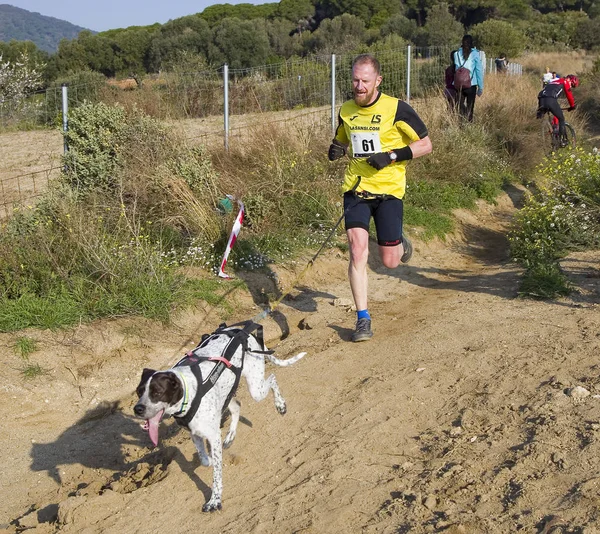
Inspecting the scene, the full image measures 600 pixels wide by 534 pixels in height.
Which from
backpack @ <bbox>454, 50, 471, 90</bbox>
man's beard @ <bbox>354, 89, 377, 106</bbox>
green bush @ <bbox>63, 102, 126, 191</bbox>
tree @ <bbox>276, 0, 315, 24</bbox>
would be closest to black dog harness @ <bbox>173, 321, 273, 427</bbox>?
man's beard @ <bbox>354, 89, 377, 106</bbox>

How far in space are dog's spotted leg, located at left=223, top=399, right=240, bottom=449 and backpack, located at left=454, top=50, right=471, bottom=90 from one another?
9627 millimetres

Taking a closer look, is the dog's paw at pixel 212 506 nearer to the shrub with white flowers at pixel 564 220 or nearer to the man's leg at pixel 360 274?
the man's leg at pixel 360 274

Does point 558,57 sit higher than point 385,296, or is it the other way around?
point 558,57

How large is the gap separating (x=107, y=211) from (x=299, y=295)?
238 cm

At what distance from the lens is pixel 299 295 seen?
800 cm

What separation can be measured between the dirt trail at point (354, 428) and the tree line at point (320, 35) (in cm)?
2185

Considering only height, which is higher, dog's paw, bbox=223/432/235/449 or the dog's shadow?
dog's paw, bbox=223/432/235/449

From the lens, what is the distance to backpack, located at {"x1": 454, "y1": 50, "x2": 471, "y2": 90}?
13133 mm

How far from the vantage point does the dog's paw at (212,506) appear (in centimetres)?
431

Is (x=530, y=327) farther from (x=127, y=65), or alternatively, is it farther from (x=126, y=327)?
(x=127, y=65)

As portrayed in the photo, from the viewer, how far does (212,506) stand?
4324mm

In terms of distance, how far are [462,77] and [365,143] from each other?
773cm

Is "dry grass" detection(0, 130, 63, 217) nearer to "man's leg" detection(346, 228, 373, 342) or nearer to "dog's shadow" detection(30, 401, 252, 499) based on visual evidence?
"dog's shadow" detection(30, 401, 252, 499)

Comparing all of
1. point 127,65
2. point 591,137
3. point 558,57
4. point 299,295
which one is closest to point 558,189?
point 299,295
